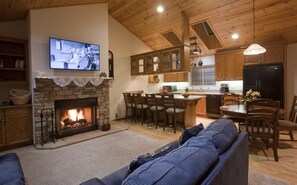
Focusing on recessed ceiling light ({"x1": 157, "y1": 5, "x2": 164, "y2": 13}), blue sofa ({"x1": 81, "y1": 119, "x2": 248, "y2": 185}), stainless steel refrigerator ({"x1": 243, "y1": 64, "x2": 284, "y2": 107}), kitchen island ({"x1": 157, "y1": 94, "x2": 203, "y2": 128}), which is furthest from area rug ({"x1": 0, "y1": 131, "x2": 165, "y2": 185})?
recessed ceiling light ({"x1": 157, "y1": 5, "x2": 164, "y2": 13})

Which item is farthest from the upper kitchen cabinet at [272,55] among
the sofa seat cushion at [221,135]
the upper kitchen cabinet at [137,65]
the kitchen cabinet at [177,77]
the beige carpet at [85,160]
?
the sofa seat cushion at [221,135]

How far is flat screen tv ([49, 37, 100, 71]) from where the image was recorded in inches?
156

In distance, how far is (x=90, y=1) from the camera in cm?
452

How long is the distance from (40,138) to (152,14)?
179 inches

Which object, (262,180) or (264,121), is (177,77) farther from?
(262,180)

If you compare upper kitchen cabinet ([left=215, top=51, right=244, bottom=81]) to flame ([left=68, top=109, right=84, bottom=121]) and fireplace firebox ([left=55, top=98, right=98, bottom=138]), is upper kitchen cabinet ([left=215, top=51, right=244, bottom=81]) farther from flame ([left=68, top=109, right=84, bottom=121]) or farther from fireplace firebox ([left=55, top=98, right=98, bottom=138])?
flame ([left=68, top=109, right=84, bottom=121])

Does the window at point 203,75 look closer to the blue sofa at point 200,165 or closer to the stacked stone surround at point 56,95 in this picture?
the stacked stone surround at point 56,95

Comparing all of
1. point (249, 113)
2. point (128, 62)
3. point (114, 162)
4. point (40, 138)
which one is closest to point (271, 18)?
point (249, 113)

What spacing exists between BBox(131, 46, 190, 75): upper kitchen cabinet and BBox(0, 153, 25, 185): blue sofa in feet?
14.2

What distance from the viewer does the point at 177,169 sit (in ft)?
2.88

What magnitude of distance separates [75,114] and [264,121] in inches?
168

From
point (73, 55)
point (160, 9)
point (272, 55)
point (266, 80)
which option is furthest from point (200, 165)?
point (272, 55)

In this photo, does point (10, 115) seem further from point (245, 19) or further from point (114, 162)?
point (245, 19)

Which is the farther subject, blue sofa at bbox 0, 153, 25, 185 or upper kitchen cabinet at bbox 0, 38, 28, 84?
upper kitchen cabinet at bbox 0, 38, 28, 84
